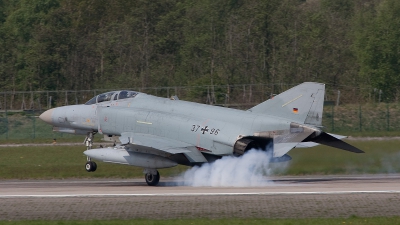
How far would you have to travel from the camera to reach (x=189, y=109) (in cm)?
2338

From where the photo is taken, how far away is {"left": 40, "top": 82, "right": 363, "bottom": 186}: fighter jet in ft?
70.4

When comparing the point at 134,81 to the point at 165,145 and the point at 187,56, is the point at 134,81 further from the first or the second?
the point at 165,145

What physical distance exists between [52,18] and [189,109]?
39.7 metres

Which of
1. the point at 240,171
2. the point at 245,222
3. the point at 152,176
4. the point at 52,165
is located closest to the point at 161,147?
the point at 152,176

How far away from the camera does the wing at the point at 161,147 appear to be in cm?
2234

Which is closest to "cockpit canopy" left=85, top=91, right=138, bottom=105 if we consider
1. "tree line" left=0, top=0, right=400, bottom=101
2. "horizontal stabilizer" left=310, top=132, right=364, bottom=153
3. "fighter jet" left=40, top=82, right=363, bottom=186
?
"fighter jet" left=40, top=82, right=363, bottom=186

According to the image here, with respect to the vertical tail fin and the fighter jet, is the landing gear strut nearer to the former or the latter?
the fighter jet

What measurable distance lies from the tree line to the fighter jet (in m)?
27.0

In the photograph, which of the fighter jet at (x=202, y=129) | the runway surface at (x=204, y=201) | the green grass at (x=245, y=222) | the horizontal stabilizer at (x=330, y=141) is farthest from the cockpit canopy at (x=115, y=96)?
the green grass at (x=245, y=222)

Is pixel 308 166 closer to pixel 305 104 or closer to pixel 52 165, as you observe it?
pixel 305 104

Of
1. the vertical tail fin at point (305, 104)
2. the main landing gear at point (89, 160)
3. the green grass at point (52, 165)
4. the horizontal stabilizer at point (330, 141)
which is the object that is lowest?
the green grass at point (52, 165)

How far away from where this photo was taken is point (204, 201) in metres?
17.8

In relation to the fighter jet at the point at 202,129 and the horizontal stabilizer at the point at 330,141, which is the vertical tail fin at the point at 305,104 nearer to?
the fighter jet at the point at 202,129

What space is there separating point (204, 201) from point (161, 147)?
494cm
